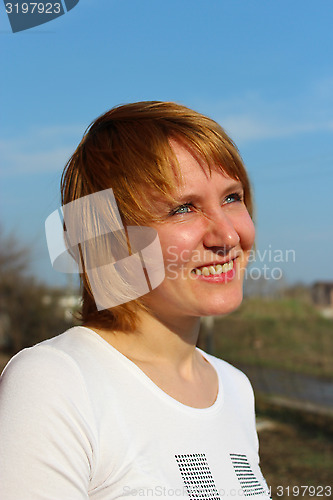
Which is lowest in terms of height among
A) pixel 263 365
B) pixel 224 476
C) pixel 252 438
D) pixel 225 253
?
pixel 263 365

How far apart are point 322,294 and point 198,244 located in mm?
6903

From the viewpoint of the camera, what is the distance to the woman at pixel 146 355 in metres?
0.96

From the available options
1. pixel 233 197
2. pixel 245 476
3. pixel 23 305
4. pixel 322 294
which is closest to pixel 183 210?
pixel 233 197

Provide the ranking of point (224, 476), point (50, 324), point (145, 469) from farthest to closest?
point (50, 324) < point (224, 476) < point (145, 469)

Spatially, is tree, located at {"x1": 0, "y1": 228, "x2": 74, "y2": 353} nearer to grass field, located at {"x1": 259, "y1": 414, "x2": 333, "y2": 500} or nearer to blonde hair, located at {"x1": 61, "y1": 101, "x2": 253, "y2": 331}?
grass field, located at {"x1": 259, "y1": 414, "x2": 333, "y2": 500}

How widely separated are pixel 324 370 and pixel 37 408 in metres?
7.14

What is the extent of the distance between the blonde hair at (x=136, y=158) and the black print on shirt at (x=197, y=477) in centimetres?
33

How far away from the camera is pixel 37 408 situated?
95 centimetres

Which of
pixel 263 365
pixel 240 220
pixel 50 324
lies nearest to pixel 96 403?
pixel 240 220

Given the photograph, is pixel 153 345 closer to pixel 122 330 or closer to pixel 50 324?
pixel 122 330

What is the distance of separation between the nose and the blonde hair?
0.12m

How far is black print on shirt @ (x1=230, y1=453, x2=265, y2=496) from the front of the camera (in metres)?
1.25

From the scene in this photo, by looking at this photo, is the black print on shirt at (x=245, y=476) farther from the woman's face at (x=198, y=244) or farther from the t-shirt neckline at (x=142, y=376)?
the woman's face at (x=198, y=244)

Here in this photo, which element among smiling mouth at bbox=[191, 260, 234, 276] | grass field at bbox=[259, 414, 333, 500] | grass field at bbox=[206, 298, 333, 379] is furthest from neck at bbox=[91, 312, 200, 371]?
grass field at bbox=[206, 298, 333, 379]
